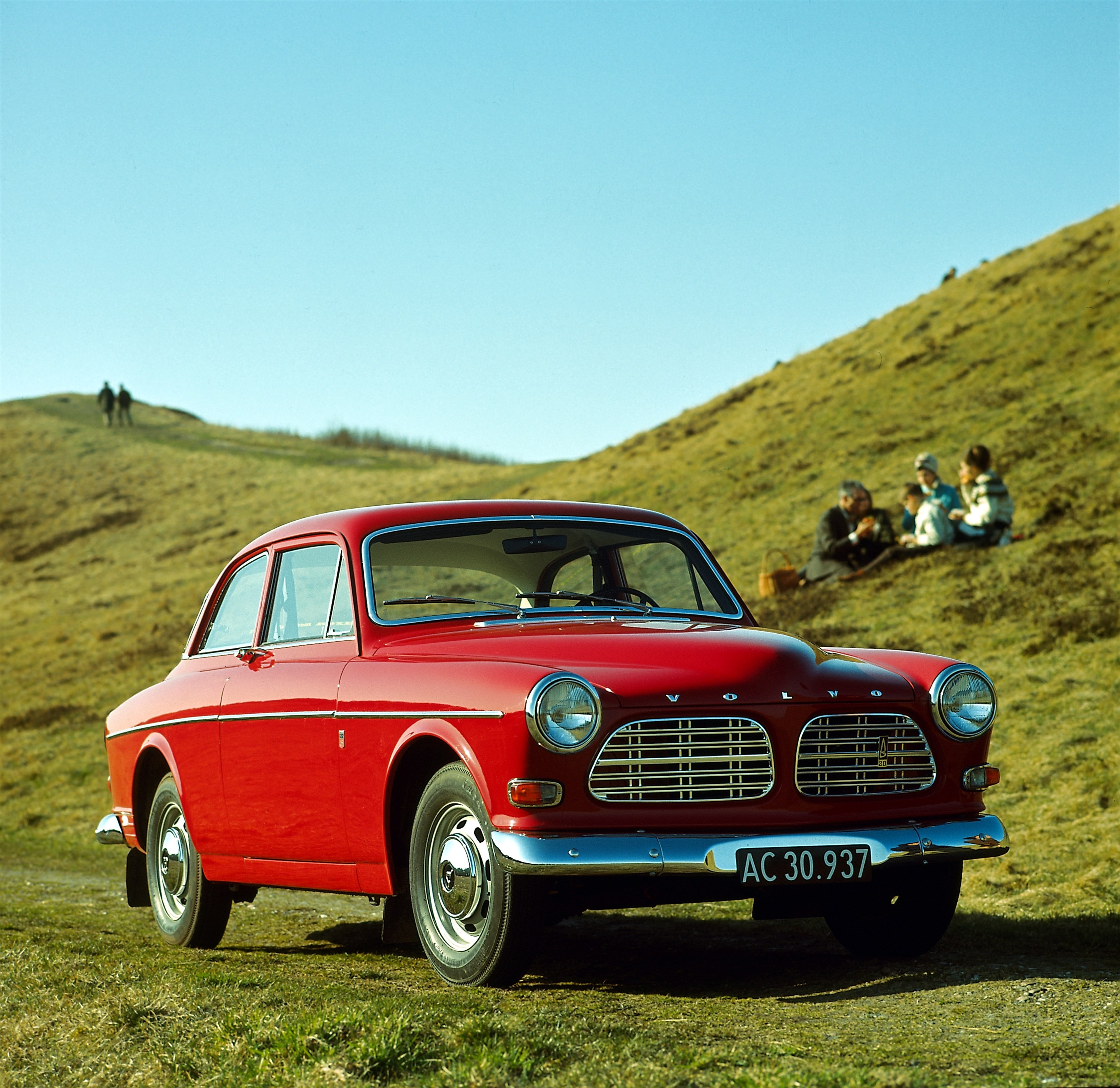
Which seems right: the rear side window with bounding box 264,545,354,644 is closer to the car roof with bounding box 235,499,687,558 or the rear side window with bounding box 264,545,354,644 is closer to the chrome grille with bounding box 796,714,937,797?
the car roof with bounding box 235,499,687,558

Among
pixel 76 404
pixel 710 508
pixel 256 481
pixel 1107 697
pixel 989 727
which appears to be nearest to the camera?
pixel 989 727

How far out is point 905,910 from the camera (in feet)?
18.9

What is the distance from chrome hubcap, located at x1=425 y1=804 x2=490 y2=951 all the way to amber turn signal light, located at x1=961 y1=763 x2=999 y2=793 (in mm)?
1861

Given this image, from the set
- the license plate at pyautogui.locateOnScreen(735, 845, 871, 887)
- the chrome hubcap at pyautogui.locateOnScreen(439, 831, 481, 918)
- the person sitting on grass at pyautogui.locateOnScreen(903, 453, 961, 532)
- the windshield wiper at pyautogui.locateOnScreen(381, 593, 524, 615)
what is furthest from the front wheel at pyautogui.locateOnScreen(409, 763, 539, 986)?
the person sitting on grass at pyautogui.locateOnScreen(903, 453, 961, 532)

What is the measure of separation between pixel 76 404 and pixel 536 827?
85.3 meters

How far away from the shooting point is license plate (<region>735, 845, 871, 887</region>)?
15.5 feet

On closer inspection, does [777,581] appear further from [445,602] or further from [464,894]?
[464,894]

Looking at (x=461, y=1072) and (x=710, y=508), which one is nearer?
(x=461, y=1072)

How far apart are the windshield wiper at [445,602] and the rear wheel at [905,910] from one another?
70.2 inches

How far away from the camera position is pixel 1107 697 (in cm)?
1107

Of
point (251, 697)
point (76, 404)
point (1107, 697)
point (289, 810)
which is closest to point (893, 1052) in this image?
point (289, 810)

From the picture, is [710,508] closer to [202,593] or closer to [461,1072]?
[202,593]

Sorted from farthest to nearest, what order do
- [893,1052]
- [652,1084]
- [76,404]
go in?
1. [76,404]
2. [893,1052]
3. [652,1084]

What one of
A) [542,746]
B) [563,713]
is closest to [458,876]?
[542,746]
